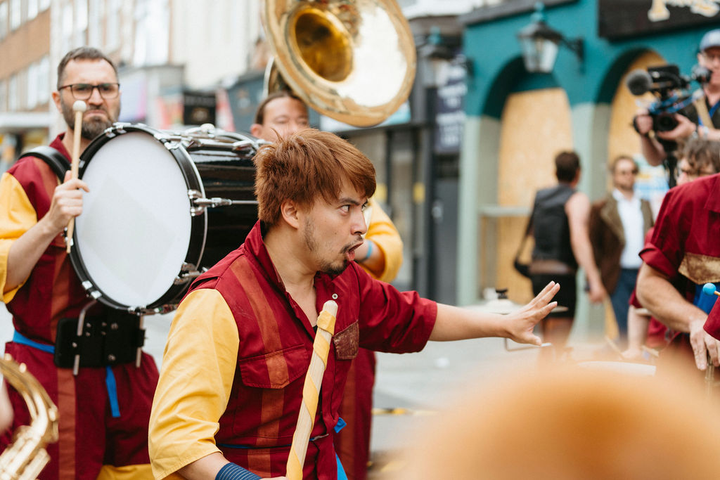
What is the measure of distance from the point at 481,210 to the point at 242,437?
10.2 meters

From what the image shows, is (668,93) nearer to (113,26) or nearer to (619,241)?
(619,241)

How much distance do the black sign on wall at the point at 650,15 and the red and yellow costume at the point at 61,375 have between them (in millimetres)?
7261

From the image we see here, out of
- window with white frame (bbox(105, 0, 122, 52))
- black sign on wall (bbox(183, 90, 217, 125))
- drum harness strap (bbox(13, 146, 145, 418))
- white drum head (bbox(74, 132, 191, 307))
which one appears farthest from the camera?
window with white frame (bbox(105, 0, 122, 52))

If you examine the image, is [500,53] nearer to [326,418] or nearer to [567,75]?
[567,75]

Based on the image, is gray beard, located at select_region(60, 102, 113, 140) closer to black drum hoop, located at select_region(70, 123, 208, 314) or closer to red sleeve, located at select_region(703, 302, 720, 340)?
black drum hoop, located at select_region(70, 123, 208, 314)

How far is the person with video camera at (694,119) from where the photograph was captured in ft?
13.3

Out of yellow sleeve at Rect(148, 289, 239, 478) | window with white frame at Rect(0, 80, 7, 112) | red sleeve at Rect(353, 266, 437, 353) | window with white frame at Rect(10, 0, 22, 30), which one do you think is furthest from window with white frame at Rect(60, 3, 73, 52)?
yellow sleeve at Rect(148, 289, 239, 478)

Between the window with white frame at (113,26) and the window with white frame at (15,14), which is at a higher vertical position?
the window with white frame at (15,14)

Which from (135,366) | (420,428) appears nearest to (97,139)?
(135,366)

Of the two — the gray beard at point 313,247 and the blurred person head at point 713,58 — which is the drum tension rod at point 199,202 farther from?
the blurred person head at point 713,58

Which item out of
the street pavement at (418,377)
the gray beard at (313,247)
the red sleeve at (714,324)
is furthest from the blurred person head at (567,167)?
the gray beard at (313,247)

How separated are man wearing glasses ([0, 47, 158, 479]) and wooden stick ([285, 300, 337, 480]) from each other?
1516mm

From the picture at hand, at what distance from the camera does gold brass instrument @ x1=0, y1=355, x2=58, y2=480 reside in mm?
1760

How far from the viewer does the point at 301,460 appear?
1727 mm
